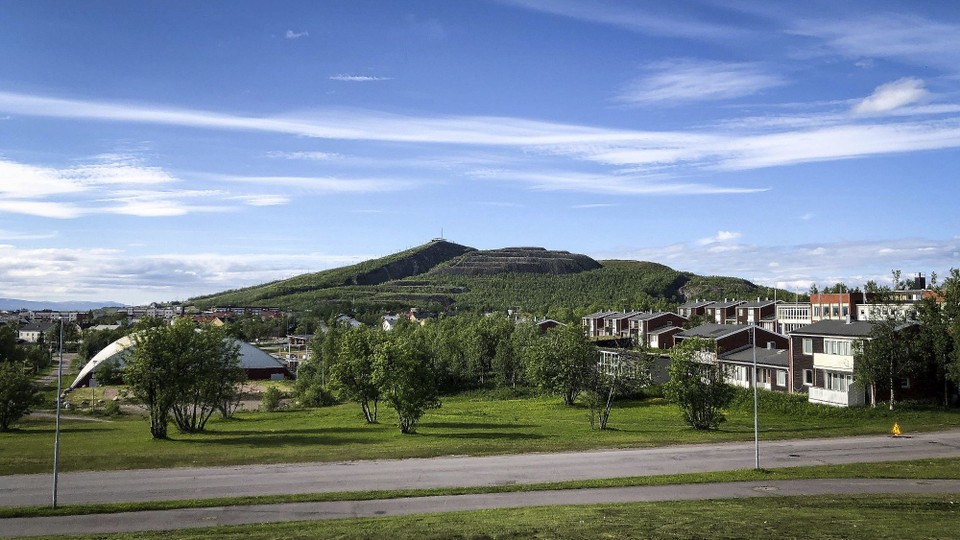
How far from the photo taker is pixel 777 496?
85.4ft

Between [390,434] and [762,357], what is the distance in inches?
1532

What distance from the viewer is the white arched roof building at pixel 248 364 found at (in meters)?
97.8

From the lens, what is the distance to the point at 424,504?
83.6 feet

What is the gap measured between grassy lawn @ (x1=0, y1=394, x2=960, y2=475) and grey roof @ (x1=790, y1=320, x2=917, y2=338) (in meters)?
6.36

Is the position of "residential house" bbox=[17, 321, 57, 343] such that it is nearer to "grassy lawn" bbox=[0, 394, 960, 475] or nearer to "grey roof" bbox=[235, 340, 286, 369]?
"grey roof" bbox=[235, 340, 286, 369]

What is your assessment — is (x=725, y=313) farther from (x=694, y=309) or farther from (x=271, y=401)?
(x=271, y=401)

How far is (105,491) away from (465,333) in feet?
243

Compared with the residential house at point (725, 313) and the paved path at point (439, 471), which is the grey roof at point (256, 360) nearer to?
the residential house at point (725, 313)

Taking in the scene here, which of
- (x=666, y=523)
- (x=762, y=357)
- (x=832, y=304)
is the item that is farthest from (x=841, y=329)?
(x=666, y=523)

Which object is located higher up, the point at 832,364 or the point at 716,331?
the point at 716,331

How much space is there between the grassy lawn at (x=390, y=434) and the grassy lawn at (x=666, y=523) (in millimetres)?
13561

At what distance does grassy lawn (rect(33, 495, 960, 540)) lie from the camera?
1955cm

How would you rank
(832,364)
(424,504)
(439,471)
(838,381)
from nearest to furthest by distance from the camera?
1. (424,504)
2. (439,471)
3. (838,381)
4. (832,364)


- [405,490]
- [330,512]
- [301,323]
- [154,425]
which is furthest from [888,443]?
[301,323]
